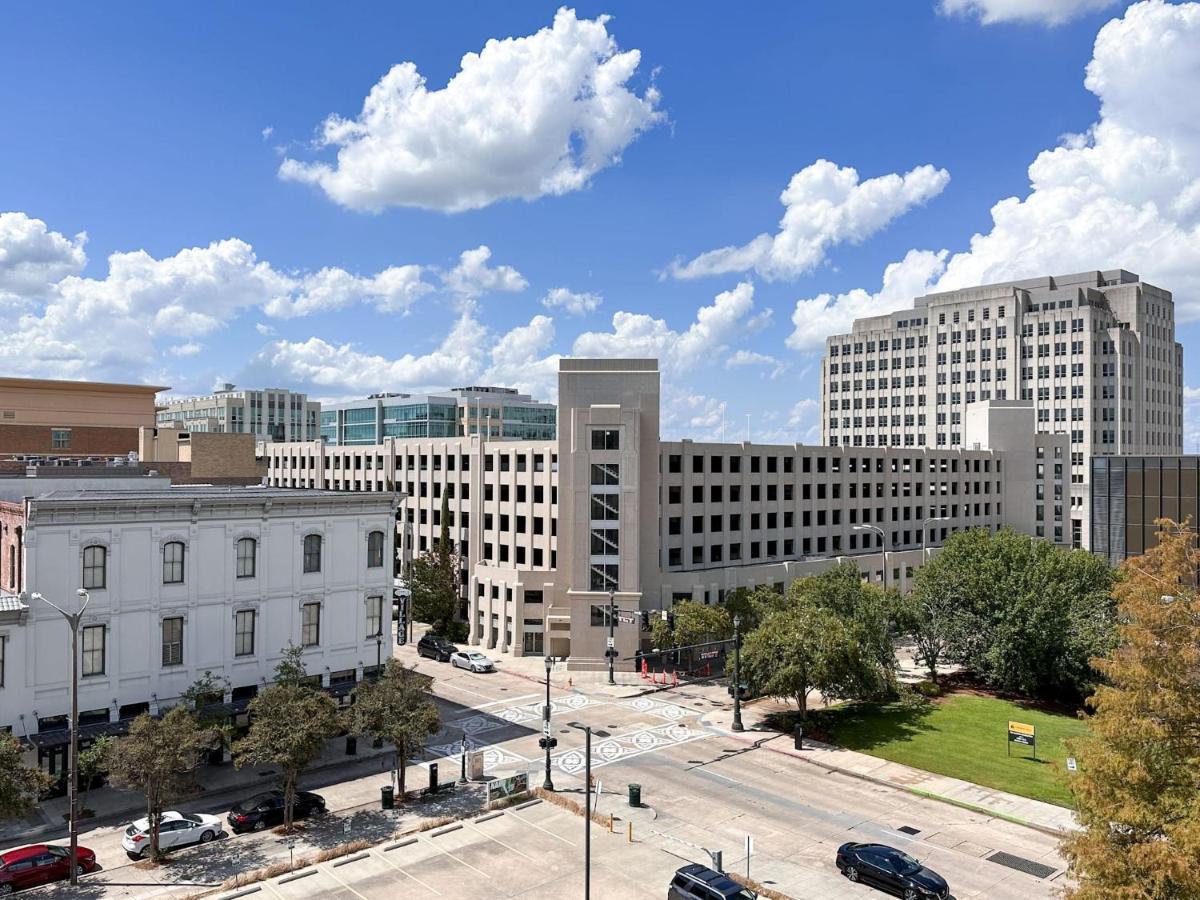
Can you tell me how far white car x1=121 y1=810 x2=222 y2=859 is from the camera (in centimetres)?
3162

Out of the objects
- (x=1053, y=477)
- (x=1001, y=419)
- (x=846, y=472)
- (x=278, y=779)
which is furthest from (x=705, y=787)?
(x=1053, y=477)

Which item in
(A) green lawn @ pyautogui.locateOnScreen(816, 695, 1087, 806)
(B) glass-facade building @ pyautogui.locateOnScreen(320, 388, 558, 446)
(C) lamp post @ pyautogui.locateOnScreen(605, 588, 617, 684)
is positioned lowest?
(A) green lawn @ pyautogui.locateOnScreen(816, 695, 1087, 806)

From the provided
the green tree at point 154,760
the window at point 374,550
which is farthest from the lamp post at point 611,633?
the green tree at point 154,760

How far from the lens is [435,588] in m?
73.3

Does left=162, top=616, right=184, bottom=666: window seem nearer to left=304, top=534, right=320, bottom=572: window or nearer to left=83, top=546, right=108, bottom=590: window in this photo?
left=83, top=546, right=108, bottom=590: window

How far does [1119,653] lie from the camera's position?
22.5 meters

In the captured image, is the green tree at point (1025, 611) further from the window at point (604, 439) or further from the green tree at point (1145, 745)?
the green tree at point (1145, 745)

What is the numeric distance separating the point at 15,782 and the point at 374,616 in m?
19.8

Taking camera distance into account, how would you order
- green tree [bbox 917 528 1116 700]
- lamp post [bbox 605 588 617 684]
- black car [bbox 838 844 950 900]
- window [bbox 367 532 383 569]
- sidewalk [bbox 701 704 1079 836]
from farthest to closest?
lamp post [bbox 605 588 617 684] < green tree [bbox 917 528 1116 700] < window [bbox 367 532 383 569] < sidewalk [bbox 701 704 1079 836] < black car [bbox 838 844 950 900]

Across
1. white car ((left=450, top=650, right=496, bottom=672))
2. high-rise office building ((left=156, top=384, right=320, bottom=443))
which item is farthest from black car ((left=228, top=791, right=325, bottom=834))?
high-rise office building ((left=156, top=384, right=320, bottom=443))

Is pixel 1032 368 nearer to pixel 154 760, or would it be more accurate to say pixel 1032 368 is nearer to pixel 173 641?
pixel 173 641

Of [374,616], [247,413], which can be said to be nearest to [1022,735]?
[374,616]

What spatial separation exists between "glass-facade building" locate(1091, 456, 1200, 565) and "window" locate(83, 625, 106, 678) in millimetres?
69777

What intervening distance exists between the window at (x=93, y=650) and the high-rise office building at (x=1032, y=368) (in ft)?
363
